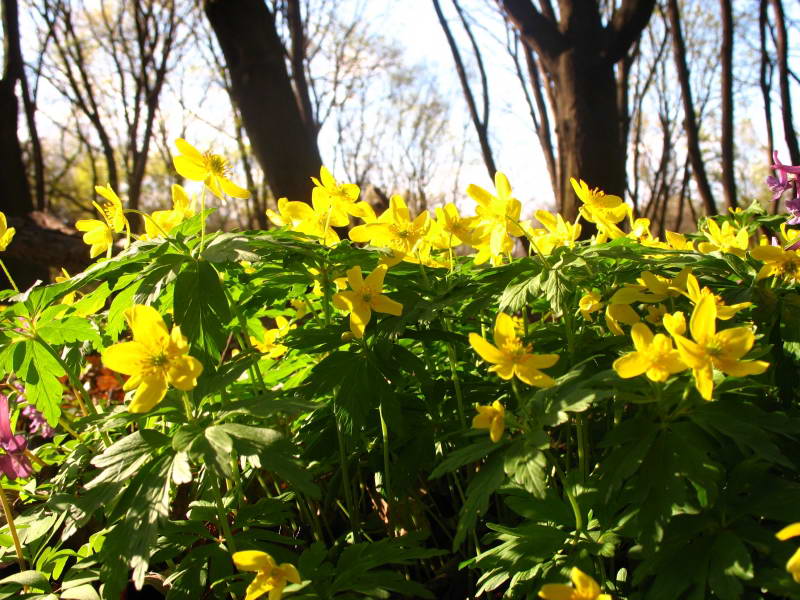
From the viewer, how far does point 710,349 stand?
37.4 inches

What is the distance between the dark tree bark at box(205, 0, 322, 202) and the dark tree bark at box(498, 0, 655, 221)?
7.60 ft

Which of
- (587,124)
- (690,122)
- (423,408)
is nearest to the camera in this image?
(423,408)

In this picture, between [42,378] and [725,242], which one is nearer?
[42,378]

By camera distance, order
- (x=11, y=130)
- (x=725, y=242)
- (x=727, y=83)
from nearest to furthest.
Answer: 1. (x=725, y=242)
2. (x=727, y=83)
3. (x=11, y=130)

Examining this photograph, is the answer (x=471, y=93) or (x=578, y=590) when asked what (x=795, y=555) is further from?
(x=471, y=93)

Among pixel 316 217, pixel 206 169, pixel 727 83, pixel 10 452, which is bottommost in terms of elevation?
pixel 10 452

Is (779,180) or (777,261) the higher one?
(779,180)

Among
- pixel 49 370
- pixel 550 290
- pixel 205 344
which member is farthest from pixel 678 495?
pixel 49 370

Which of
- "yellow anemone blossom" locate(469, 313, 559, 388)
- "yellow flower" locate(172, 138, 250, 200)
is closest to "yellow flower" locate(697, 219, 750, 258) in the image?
"yellow anemone blossom" locate(469, 313, 559, 388)

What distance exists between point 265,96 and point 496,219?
395cm

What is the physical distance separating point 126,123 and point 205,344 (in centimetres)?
1621

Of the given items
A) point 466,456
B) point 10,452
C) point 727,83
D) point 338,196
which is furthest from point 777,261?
point 727,83

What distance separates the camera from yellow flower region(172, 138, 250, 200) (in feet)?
4.37

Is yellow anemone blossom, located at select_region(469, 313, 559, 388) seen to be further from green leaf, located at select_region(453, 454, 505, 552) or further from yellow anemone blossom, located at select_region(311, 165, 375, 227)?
yellow anemone blossom, located at select_region(311, 165, 375, 227)
